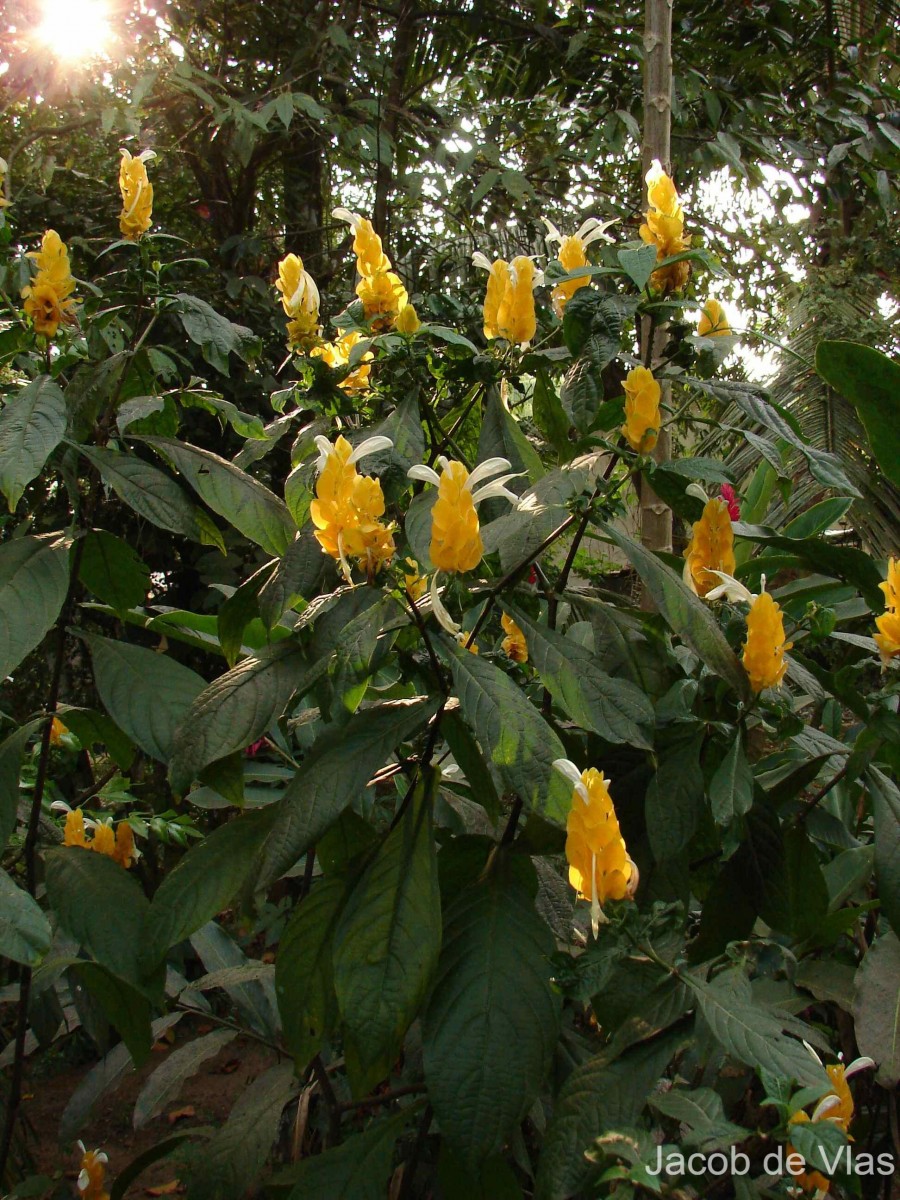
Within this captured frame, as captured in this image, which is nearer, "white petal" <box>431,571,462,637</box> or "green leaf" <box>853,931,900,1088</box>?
"white petal" <box>431,571,462,637</box>

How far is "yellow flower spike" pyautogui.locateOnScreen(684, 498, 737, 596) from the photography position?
926 millimetres

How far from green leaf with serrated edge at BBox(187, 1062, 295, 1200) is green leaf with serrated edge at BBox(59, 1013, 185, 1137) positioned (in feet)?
0.72

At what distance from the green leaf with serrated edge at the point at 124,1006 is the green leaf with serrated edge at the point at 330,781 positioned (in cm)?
25

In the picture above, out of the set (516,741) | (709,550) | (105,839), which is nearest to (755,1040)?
(516,741)

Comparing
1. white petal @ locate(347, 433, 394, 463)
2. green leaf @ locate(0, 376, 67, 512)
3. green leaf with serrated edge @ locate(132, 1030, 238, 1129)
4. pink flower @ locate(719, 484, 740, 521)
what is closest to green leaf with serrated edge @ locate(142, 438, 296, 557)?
green leaf @ locate(0, 376, 67, 512)

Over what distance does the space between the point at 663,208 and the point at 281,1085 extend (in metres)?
1.03

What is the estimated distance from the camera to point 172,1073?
50.5 inches

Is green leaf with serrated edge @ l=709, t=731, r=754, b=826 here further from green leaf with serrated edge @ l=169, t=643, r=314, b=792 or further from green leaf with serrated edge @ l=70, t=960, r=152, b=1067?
green leaf with serrated edge @ l=70, t=960, r=152, b=1067

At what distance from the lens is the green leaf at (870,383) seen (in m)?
1.17

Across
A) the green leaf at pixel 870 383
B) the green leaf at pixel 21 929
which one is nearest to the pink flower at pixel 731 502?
the green leaf at pixel 870 383

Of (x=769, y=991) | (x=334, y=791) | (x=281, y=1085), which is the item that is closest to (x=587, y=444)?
(x=334, y=791)

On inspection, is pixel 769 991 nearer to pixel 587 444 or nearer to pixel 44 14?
pixel 587 444

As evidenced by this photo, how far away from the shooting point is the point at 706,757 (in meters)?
1.01

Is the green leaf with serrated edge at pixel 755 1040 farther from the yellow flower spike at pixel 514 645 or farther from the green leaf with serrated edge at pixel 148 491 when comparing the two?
the green leaf with serrated edge at pixel 148 491
